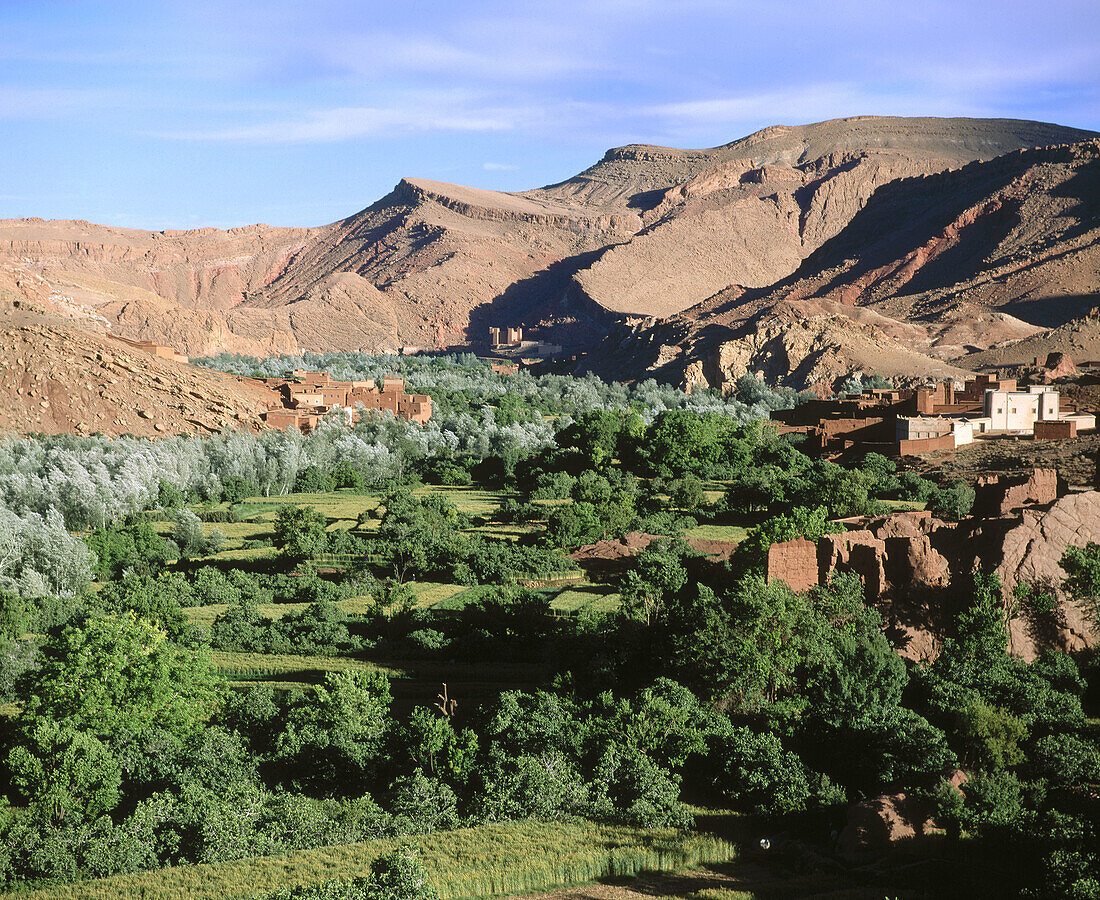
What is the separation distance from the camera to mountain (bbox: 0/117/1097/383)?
8944cm

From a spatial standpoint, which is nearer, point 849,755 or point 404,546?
point 849,755

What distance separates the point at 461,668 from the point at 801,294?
9385cm

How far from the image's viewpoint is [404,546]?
29.3m

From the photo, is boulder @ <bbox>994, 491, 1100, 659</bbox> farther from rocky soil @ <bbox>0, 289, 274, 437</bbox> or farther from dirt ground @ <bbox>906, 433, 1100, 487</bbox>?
rocky soil @ <bbox>0, 289, 274, 437</bbox>

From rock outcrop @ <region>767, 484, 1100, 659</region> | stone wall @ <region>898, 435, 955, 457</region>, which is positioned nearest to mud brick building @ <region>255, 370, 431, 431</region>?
stone wall @ <region>898, 435, 955, 457</region>

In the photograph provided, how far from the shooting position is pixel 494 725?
1609 cm

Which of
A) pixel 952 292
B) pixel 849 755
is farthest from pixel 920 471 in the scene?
pixel 952 292

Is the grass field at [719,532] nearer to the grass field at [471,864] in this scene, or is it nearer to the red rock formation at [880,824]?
the red rock formation at [880,824]

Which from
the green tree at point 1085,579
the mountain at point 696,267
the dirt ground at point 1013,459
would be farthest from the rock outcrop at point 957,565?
the mountain at point 696,267

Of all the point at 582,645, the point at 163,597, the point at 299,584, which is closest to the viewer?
the point at 582,645

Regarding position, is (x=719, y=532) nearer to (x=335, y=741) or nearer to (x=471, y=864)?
(x=335, y=741)

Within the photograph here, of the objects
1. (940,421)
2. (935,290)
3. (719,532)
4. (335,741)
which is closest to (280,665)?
(335,741)

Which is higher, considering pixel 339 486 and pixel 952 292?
pixel 952 292

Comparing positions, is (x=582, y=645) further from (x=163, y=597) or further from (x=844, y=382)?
(x=844, y=382)
